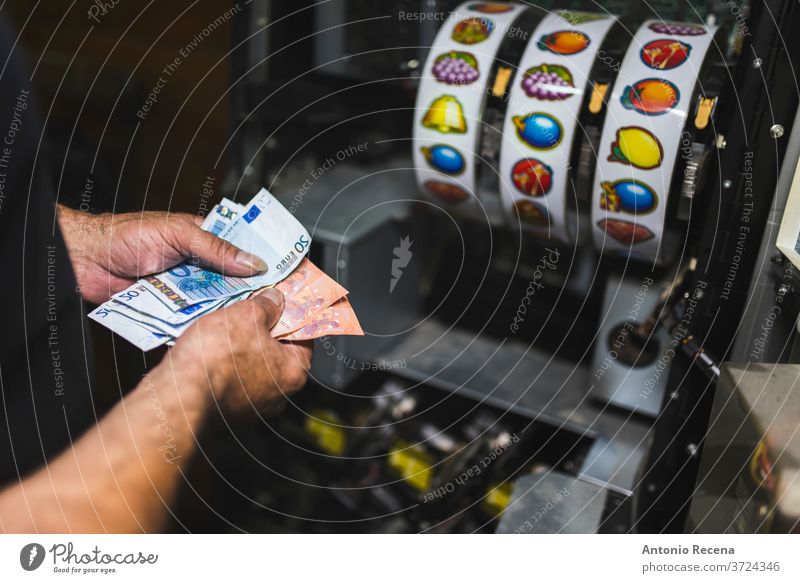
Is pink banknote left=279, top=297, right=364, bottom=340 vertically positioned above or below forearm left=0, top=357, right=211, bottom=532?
above

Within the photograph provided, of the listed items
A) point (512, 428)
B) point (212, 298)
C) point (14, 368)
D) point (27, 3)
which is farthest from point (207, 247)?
point (512, 428)

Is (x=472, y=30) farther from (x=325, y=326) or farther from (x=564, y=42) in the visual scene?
(x=325, y=326)

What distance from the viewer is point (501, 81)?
0.73 metres

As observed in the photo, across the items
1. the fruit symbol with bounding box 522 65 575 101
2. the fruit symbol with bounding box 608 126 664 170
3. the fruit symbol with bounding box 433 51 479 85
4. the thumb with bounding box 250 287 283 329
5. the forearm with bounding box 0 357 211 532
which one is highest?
the fruit symbol with bounding box 433 51 479 85

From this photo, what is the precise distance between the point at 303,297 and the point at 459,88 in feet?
0.88

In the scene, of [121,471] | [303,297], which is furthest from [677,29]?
[121,471]

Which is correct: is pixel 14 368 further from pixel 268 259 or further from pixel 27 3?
pixel 27 3

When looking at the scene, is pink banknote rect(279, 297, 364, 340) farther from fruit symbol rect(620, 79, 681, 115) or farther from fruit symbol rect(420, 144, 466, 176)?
fruit symbol rect(620, 79, 681, 115)

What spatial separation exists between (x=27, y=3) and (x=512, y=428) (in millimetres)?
767

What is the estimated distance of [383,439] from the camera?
1037 mm

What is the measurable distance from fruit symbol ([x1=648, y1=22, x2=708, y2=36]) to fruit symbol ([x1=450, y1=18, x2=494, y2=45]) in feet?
0.52

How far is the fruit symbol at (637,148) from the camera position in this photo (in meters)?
0.68

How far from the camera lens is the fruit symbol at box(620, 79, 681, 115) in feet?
2.20

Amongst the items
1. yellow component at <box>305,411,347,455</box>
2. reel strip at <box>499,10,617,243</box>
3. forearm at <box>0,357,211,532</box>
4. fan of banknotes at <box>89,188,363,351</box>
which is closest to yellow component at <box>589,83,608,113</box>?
reel strip at <box>499,10,617,243</box>
